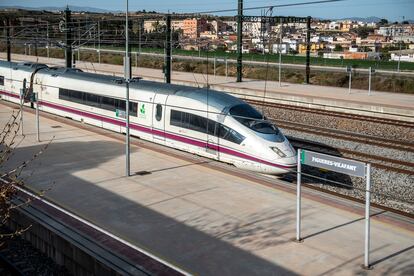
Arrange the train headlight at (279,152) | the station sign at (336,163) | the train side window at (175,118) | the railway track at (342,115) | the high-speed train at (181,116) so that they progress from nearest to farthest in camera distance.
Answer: the station sign at (336,163), the train headlight at (279,152), the high-speed train at (181,116), the train side window at (175,118), the railway track at (342,115)

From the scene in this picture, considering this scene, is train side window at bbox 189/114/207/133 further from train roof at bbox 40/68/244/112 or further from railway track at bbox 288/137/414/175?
railway track at bbox 288/137/414/175

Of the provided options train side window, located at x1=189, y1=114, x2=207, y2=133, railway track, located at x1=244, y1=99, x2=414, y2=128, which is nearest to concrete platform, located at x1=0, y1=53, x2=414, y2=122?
railway track, located at x1=244, y1=99, x2=414, y2=128

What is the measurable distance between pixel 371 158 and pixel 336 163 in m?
8.79

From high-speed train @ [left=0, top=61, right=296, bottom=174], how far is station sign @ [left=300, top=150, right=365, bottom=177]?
468cm

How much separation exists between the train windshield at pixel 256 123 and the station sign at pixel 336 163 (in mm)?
5113

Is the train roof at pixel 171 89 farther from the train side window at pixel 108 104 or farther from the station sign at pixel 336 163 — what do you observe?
the station sign at pixel 336 163

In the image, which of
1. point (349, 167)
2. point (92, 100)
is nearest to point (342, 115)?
point (92, 100)

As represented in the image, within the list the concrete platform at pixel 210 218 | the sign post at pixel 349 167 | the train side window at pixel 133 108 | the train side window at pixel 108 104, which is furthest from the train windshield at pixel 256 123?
the train side window at pixel 108 104

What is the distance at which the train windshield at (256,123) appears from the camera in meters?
14.2

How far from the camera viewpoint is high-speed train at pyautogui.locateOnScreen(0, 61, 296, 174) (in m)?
14.1

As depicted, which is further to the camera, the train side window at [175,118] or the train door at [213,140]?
the train side window at [175,118]

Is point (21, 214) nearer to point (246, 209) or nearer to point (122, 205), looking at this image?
point (122, 205)

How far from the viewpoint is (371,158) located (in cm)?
1672

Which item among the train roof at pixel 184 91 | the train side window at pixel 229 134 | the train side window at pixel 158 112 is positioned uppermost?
the train roof at pixel 184 91
